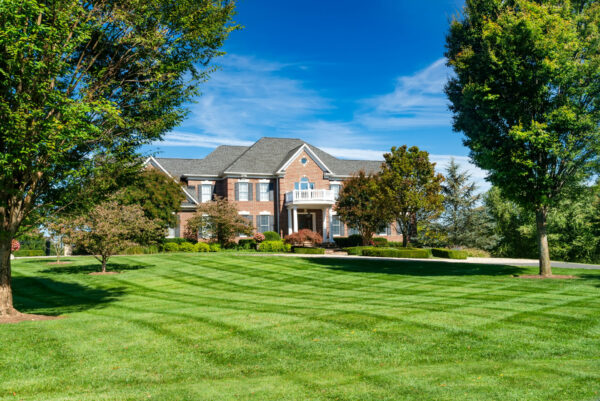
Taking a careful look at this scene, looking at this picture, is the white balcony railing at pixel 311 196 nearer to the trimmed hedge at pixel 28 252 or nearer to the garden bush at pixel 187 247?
the garden bush at pixel 187 247

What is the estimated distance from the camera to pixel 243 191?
41.2m

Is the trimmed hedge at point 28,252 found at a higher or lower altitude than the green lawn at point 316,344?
higher

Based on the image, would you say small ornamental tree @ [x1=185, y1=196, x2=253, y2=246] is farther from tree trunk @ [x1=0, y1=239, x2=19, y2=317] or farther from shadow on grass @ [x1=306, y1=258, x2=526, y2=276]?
tree trunk @ [x1=0, y1=239, x2=19, y2=317]

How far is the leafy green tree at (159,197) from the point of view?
104ft

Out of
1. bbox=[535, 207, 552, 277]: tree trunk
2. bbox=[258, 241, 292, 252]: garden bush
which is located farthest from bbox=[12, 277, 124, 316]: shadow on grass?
bbox=[535, 207, 552, 277]: tree trunk

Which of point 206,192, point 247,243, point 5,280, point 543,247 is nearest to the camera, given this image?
point 5,280

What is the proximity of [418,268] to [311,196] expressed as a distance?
18604mm

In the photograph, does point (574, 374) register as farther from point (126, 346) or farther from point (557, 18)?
point (557, 18)

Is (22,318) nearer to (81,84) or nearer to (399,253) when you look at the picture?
(81,84)

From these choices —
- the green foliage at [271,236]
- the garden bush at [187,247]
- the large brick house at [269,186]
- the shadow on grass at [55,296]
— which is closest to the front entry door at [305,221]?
the large brick house at [269,186]

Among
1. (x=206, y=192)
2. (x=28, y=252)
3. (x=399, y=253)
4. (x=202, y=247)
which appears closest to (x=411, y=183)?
(x=399, y=253)

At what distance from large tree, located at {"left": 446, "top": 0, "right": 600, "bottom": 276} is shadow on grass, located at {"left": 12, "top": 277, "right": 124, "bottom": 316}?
16.8 m

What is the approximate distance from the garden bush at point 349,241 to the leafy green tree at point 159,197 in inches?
622

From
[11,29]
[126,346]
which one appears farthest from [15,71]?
[126,346]
